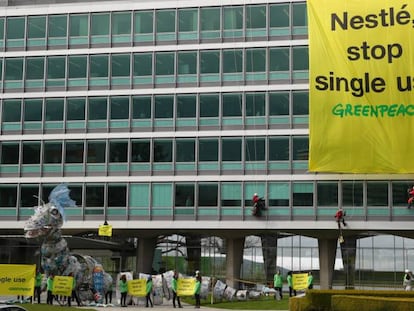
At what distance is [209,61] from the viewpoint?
47.9m

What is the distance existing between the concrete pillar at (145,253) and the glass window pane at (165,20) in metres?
13.0

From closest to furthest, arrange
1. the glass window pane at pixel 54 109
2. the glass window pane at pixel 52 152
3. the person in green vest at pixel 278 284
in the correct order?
the person in green vest at pixel 278 284
the glass window pane at pixel 52 152
the glass window pane at pixel 54 109

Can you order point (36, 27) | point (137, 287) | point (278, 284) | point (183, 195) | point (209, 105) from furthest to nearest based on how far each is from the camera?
1. point (36, 27)
2. point (209, 105)
3. point (183, 195)
4. point (278, 284)
5. point (137, 287)

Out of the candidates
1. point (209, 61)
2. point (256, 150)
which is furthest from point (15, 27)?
point (256, 150)

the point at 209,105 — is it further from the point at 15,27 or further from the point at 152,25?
the point at 15,27

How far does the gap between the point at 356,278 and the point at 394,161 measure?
393 inches

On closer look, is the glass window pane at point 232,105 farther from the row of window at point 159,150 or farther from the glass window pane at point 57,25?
the glass window pane at point 57,25

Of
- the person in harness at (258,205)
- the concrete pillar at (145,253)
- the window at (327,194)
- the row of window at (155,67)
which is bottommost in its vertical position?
the concrete pillar at (145,253)

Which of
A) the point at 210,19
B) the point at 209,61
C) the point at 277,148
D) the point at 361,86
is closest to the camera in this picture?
the point at 361,86

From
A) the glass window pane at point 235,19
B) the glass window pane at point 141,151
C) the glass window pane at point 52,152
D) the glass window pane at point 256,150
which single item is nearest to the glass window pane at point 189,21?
the glass window pane at point 235,19

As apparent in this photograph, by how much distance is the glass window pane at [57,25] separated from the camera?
4991cm

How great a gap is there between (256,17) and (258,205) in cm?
1126

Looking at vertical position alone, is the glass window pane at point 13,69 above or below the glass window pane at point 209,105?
above

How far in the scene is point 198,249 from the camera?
5119cm
